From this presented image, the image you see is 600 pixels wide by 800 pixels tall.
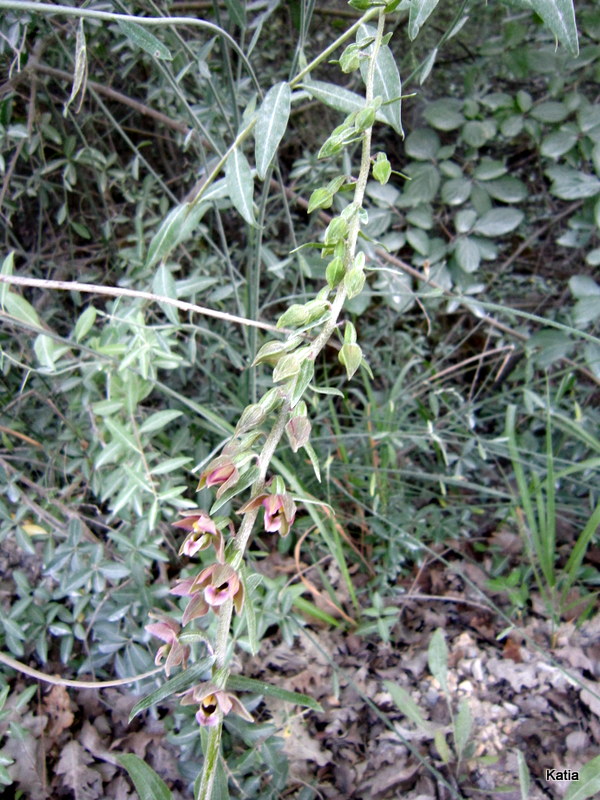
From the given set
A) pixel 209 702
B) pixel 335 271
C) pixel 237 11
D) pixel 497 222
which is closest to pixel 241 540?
pixel 209 702

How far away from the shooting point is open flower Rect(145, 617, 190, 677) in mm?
685

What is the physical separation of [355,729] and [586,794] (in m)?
0.42

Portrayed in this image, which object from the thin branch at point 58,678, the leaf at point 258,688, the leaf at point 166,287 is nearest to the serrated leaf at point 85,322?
the leaf at point 166,287

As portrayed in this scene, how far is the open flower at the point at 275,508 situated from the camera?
0.62m

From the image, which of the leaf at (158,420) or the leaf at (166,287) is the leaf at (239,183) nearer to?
the leaf at (166,287)

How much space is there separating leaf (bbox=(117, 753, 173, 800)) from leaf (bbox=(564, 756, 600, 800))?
24.2 inches

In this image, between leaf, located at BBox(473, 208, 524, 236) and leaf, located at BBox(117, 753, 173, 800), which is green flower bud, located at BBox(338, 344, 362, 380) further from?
leaf, located at BBox(473, 208, 524, 236)

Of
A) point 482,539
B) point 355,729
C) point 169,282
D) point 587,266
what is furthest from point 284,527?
point 587,266

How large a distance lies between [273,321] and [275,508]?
3.40ft

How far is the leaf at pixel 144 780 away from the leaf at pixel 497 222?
1.34m

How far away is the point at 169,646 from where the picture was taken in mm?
710

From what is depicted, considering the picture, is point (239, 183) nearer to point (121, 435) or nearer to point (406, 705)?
point (121, 435)

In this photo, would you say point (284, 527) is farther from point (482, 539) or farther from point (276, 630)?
point (482, 539)

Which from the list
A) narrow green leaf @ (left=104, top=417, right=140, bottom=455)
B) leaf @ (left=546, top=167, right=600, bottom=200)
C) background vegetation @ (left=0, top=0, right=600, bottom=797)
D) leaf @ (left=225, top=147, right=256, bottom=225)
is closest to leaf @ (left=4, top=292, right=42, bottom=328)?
background vegetation @ (left=0, top=0, right=600, bottom=797)
